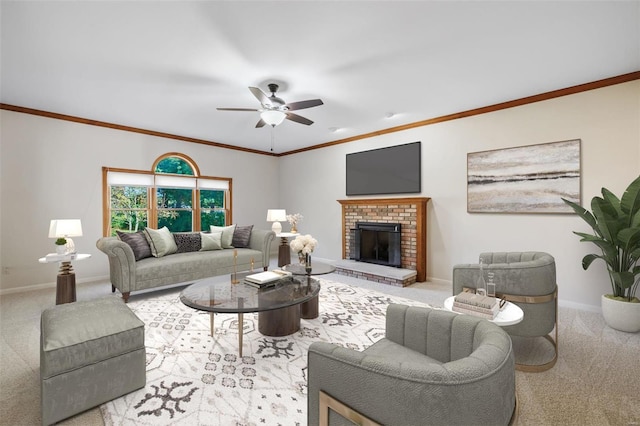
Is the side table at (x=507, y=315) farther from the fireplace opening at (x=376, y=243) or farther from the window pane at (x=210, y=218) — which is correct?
the window pane at (x=210, y=218)

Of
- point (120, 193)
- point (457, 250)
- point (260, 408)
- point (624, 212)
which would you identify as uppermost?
point (120, 193)

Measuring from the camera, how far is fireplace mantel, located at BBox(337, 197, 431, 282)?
15.8 ft

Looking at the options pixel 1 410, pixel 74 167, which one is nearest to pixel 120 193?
pixel 74 167

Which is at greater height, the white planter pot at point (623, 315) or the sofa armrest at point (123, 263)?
the sofa armrest at point (123, 263)

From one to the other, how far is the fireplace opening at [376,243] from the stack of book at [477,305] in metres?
3.02

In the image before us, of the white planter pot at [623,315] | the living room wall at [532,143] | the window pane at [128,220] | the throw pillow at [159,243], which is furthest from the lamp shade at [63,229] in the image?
the white planter pot at [623,315]

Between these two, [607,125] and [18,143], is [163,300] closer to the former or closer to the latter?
[18,143]

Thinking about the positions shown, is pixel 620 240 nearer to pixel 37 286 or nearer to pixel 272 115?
pixel 272 115

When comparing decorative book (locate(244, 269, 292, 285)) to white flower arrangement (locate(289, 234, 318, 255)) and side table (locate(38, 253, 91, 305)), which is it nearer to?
white flower arrangement (locate(289, 234, 318, 255))

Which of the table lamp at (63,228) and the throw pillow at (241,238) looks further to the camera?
the throw pillow at (241,238)

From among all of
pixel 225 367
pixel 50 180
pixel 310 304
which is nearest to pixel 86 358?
pixel 225 367

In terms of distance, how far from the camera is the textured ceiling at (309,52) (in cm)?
219

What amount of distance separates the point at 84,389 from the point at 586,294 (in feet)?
16.4

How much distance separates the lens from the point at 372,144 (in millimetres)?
5660
